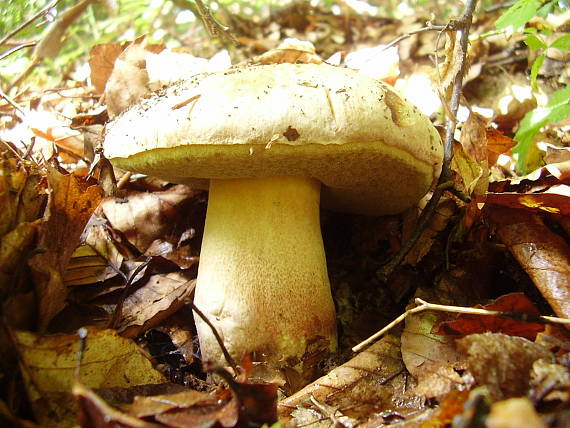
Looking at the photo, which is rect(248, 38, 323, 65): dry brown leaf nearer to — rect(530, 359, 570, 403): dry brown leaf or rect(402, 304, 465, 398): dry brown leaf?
rect(402, 304, 465, 398): dry brown leaf

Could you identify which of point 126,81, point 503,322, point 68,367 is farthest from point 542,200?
point 126,81

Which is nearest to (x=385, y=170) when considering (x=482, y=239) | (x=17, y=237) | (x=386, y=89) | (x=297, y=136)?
(x=386, y=89)

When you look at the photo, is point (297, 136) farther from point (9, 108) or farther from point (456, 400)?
point (9, 108)

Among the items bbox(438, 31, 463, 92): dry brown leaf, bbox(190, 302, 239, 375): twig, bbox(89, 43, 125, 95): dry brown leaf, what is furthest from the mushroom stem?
bbox(89, 43, 125, 95): dry brown leaf

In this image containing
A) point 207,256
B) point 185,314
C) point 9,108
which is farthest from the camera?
point 9,108

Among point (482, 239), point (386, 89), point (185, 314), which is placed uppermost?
point (386, 89)

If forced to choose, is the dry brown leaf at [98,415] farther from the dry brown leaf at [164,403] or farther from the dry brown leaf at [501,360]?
the dry brown leaf at [501,360]

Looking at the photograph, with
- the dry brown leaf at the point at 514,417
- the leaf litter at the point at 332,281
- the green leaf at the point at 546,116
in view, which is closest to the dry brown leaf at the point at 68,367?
the leaf litter at the point at 332,281

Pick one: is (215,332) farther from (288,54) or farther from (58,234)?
(288,54)

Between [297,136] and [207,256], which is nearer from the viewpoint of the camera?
[297,136]
